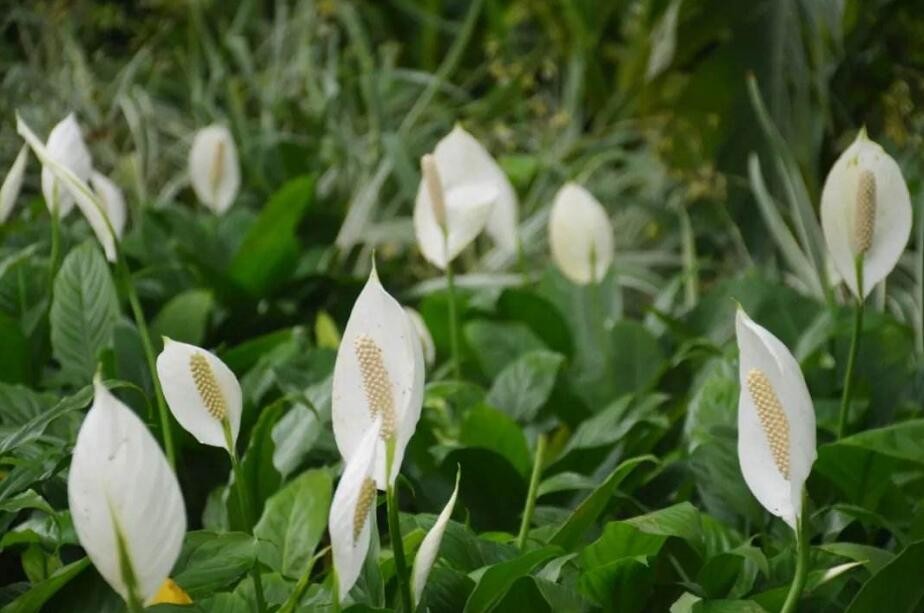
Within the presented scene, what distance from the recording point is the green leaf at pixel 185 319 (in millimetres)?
911

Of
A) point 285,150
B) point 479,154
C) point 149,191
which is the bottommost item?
point 149,191

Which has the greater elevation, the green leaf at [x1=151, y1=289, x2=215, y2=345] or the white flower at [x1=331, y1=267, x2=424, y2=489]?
the white flower at [x1=331, y1=267, x2=424, y2=489]

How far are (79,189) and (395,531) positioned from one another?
0.26 metres

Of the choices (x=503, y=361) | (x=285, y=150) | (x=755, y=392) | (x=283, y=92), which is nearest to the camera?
(x=755, y=392)

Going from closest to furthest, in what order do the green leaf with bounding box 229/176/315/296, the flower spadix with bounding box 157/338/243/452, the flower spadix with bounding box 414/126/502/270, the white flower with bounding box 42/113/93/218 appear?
the flower spadix with bounding box 157/338/243/452, the white flower with bounding box 42/113/93/218, the flower spadix with bounding box 414/126/502/270, the green leaf with bounding box 229/176/315/296

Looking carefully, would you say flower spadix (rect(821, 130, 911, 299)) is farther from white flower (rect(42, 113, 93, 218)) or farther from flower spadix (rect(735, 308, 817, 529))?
white flower (rect(42, 113, 93, 218))

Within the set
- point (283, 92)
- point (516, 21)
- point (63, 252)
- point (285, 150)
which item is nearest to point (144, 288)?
point (63, 252)

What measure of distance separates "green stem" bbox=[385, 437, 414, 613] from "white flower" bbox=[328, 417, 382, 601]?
0.03m

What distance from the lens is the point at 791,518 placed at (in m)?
0.48

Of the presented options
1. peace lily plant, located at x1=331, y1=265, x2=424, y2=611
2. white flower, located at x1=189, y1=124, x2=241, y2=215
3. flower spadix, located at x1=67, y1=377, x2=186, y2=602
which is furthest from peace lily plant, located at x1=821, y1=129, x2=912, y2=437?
white flower, located at x1=189, y1=124, x2=241, y2=215

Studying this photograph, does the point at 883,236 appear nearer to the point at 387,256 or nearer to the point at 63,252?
the point at 63,252

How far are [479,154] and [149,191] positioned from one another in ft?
3.26

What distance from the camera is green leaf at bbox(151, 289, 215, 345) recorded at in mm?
911

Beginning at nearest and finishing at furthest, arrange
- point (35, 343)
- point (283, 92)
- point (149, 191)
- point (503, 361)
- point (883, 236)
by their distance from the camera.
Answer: point (883, 236) < point (35, 343) < point (503, 361) < point (149, 191) < point (283, 92)
